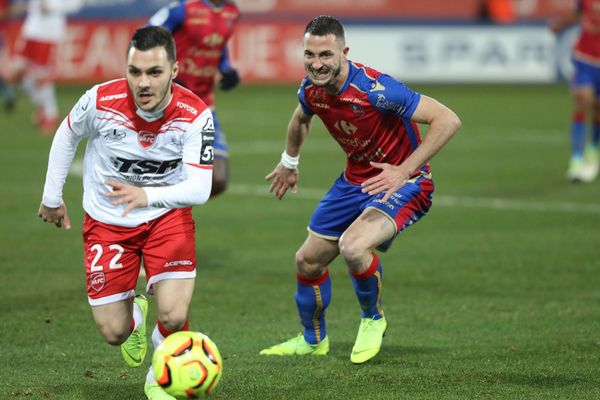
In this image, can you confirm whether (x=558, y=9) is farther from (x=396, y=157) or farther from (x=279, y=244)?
(x=396, y=157)

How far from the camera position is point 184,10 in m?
10.7

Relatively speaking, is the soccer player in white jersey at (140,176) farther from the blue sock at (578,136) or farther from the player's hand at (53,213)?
the blue sock at (578,136)

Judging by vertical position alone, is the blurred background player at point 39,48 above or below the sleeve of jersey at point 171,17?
below

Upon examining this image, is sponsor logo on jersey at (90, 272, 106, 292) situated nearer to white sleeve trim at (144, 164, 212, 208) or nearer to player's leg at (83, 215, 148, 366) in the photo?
player's leg at (83, 215, 148, 366)

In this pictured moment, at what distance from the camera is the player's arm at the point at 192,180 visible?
6066 millimetres

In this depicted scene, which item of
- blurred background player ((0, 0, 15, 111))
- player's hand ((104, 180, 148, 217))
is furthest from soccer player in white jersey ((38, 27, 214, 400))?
blurred background player ((0, 0, 15, 111))

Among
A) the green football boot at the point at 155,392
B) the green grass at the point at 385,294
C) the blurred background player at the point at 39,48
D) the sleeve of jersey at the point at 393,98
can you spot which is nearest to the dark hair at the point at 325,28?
the sleeve of jersey at the point at 393,98

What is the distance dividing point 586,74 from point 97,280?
10.7 meters

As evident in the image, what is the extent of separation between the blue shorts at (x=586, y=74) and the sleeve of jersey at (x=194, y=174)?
1036 centimetres

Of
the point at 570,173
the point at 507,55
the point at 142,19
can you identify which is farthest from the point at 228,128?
the point at 507,55

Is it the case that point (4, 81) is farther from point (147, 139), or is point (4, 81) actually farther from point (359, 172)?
point (147, 139)

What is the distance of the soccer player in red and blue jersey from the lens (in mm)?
7129

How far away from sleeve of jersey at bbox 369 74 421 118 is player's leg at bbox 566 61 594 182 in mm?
9226

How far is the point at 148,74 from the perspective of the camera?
625 cm
